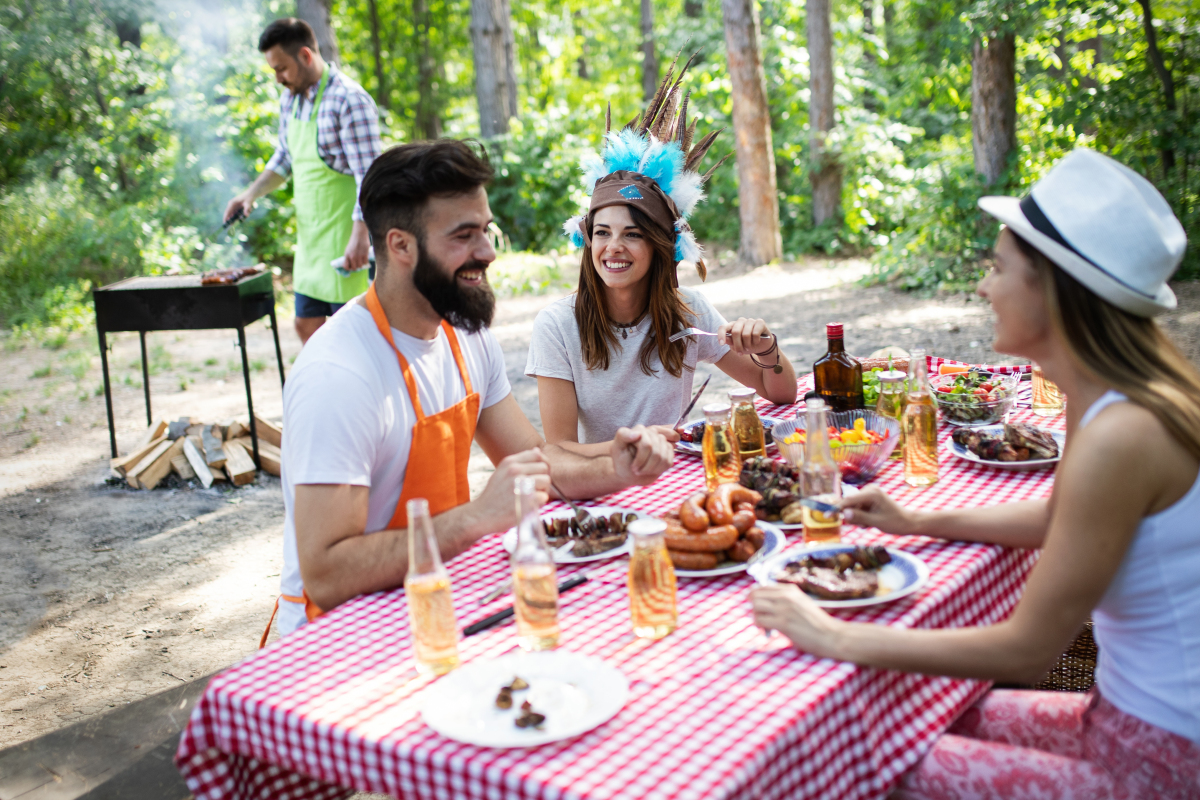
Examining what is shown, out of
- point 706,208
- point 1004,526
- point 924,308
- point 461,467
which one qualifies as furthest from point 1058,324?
point 706,208

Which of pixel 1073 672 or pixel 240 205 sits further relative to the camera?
pixel 240 205

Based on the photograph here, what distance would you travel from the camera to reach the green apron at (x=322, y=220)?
6105mm

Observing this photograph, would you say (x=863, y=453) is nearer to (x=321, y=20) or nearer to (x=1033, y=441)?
(x=1033, y=441)

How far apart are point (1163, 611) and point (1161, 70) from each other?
9.95 m

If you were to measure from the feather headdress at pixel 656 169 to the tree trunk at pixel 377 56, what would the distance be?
67.1ft

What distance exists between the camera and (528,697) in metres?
1.52

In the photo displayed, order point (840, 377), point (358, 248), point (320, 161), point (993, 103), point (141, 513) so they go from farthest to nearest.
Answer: point (993, 103), point (320, 161), point (358, 248), point (141, 513), point (840, 377)

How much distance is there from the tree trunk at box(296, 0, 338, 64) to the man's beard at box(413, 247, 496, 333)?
10.6 meters

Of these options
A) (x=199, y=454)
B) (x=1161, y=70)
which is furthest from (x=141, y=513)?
(x=1161, y=70)

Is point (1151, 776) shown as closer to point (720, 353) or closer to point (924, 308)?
point (720, 353)

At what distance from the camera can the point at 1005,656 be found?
1.60 meters

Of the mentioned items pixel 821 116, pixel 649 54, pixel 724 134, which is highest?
pixel 649 54

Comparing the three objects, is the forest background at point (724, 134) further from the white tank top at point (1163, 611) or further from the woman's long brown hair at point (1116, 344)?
the white tank top at point (1163, 611)

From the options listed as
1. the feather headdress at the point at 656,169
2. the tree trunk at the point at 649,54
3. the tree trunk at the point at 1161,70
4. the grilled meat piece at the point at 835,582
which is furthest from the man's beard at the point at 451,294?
the tree trunk at the point at 649,54
